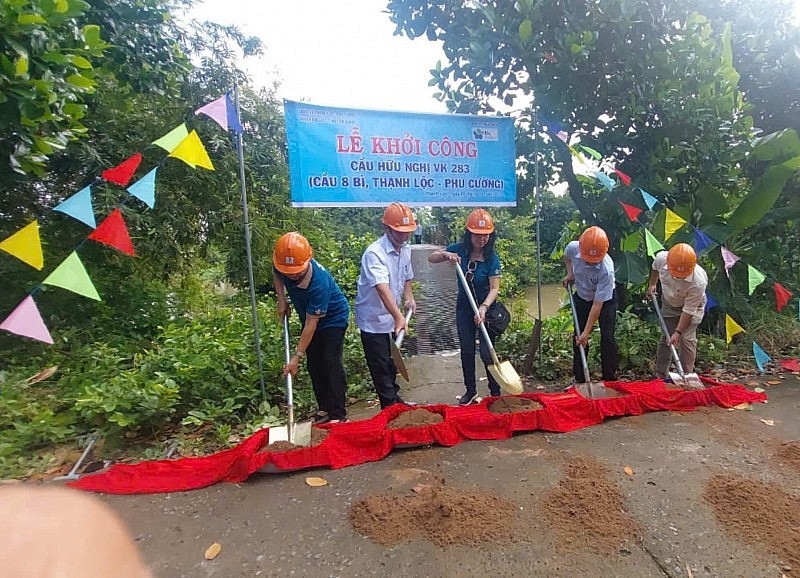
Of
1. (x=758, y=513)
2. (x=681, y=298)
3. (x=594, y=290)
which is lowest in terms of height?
(x=758, y=513)

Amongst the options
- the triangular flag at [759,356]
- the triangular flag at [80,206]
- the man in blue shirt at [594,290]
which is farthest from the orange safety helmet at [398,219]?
the triangular flag at [759,356]

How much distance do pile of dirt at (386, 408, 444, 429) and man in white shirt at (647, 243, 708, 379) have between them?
2185 millimetres

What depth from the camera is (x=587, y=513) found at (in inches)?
99.3

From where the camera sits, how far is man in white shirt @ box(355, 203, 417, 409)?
351cm

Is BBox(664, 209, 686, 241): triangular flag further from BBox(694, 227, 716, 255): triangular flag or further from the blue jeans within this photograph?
the blue jeans

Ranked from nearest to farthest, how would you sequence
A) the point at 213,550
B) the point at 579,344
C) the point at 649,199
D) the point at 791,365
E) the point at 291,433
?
the point at 213,550
the point at 291,433
the point at 579,344
the point at 649,199
the point at 791,365

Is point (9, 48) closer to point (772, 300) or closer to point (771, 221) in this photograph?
point (771, 221)

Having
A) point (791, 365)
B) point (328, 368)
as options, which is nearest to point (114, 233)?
point (328, 368)

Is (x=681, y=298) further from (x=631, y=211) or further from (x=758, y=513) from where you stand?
(x=758, y=513)

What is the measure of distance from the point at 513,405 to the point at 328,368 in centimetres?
142

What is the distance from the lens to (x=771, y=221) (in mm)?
5410

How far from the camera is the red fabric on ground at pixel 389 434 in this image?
116 inches

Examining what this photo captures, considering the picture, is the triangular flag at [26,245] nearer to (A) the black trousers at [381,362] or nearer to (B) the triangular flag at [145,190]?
(B) the triangular flag at [145,190]

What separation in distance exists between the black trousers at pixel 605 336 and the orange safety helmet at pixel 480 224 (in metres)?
1.20
